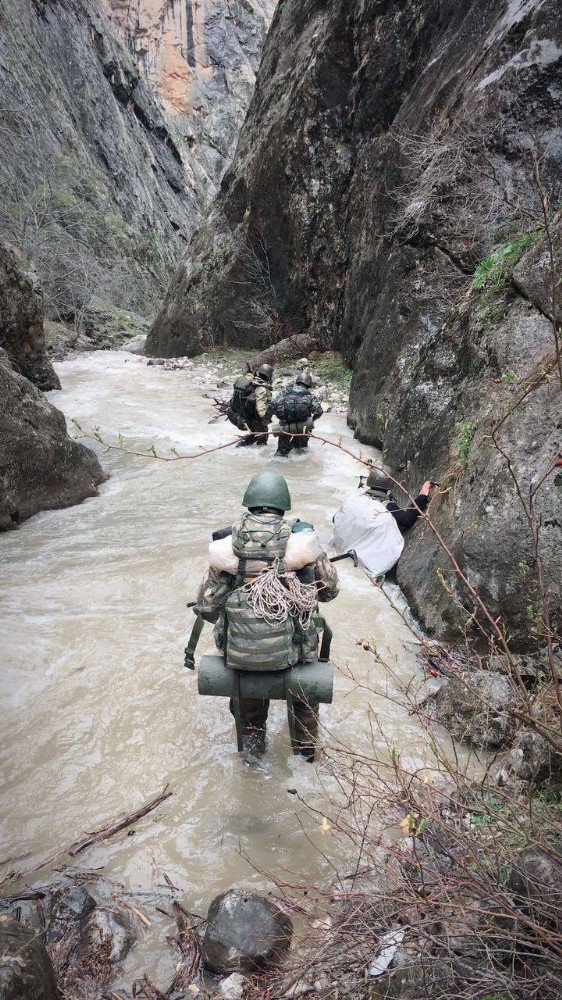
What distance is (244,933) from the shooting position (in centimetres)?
220

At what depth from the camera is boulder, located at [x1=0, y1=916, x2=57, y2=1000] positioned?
175 centimetres

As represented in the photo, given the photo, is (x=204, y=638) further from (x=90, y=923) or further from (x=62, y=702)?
(x=90, y=923)

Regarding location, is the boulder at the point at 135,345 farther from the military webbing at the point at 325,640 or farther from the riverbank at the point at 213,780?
the military webbing at the point at 325,640

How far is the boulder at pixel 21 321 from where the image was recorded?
10.8 metres

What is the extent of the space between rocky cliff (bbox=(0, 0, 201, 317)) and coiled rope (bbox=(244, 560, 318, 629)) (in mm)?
18804

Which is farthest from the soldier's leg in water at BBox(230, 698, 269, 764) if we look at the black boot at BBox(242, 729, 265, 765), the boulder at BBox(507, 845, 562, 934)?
the boulder at BBox(507, 845, 562, 934)

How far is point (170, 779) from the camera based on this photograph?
10.4 feet

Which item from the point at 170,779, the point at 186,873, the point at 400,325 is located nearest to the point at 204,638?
the point at 170,779

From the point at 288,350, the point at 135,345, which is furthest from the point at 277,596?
the point at 135,345

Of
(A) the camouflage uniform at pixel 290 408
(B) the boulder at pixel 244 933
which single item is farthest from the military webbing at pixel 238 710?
(A) the camouflage uniform at pixel 290 408

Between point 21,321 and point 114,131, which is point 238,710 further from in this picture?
point 114,131

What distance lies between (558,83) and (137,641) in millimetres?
7136

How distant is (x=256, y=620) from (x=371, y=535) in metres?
2.67

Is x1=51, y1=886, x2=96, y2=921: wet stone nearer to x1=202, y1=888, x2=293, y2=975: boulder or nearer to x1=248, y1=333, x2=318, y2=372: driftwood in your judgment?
x1=202, y1=888, x2=293, y2=975: boulder
